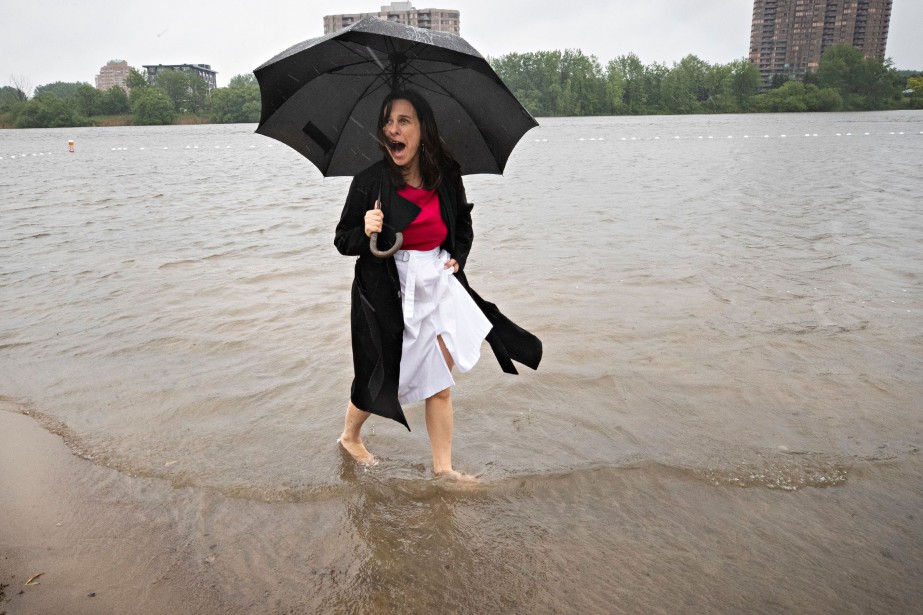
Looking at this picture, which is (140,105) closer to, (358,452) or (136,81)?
(136,81)

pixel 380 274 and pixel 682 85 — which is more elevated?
pixel 682 85

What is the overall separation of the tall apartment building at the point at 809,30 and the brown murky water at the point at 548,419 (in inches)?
6064

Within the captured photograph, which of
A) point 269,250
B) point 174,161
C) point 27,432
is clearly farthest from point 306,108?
point 174,161

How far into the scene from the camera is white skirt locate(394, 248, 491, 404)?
A: 343 cm

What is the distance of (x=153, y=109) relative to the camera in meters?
107

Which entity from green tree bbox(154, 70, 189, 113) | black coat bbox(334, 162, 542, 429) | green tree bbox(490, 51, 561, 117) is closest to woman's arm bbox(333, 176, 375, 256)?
black coat bbox(334, 162, 542, 429)

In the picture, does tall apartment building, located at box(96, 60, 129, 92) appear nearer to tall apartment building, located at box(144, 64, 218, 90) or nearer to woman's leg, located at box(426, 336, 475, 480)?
tall apartment building, located at box(144, 64, 218, 90)

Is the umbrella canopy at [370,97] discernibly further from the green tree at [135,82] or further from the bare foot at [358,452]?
the green tree at [135,82]

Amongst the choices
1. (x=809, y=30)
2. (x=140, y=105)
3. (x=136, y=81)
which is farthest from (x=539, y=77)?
(x=809, y=30)

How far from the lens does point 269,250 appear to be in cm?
1014

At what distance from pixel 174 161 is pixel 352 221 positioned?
97.9 ft

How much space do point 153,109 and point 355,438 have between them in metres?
117

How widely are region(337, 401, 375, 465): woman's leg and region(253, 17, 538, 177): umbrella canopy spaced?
140 cm

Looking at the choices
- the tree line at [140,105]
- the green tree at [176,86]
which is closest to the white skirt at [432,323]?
the tree line at [140,105]
